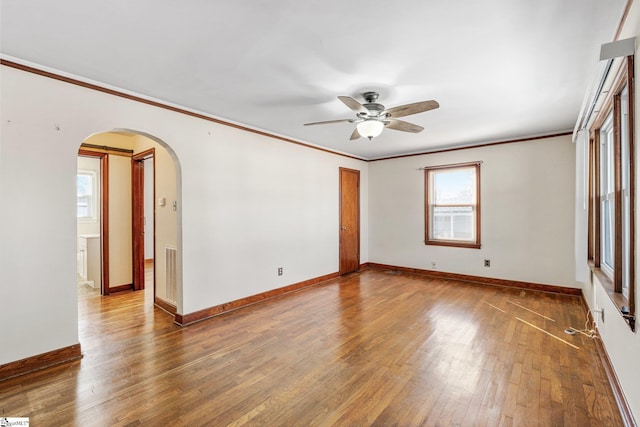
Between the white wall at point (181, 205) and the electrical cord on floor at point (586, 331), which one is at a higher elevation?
the white wall at point (181, 205)

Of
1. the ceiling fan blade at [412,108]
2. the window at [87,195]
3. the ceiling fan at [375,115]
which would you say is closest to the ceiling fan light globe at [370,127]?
the ceiling fan at [375,115]

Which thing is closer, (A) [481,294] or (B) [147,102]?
(B) [147,102]

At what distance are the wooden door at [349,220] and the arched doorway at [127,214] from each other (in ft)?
10.4

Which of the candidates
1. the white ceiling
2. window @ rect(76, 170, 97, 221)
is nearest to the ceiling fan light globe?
the white ceiling

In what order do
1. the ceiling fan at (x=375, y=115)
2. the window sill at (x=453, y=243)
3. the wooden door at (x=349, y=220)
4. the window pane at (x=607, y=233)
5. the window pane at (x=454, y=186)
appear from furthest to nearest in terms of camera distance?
the wooden door at (x=349, y=220)
the window pane at (x=454, y=186)
the window sill at (x=453, y=243)
the window pane at (x=607, y=233)
the ceiling fan at (x=375, y=115)

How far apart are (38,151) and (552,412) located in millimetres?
4167

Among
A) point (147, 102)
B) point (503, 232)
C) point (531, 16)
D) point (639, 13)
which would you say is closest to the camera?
point (639, 13)

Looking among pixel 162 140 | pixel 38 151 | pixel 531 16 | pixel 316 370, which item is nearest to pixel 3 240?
pixel 38 151

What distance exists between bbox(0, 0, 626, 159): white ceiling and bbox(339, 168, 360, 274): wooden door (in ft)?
9.09

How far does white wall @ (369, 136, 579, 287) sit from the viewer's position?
4.64 metres

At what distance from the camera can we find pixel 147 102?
319 cm

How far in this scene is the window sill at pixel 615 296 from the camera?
5.92 feet

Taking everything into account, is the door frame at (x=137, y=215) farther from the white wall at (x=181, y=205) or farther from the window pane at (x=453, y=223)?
the window pane at (x=453, y=223)

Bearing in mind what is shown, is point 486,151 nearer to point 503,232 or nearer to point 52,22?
point 503,232
